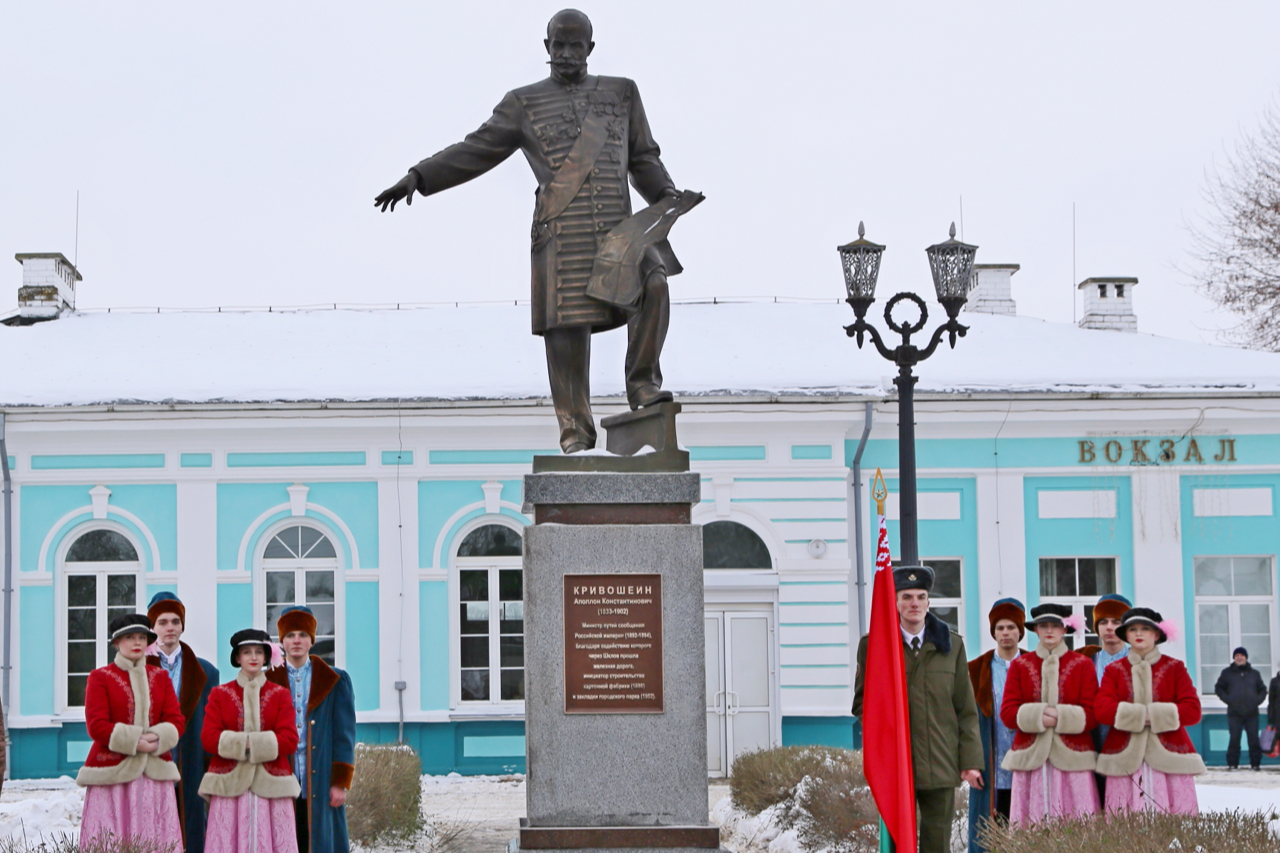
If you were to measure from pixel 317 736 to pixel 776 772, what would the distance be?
15.3 feet

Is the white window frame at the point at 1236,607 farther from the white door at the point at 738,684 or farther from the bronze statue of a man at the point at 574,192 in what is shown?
the bronze statue of a man at the point at 574,192

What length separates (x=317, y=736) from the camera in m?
7.48

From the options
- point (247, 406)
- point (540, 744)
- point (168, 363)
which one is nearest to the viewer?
point (540, 744)

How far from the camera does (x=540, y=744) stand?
6305 mm

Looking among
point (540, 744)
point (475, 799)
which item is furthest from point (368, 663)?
point (540, 744)

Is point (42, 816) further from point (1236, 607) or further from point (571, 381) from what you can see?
point (1236, 607)

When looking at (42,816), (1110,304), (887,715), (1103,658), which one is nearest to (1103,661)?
(1103,658)

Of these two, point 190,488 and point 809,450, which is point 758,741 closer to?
point 809,450

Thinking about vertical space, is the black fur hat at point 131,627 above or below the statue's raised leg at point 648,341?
below

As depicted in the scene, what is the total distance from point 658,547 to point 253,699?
2.04m

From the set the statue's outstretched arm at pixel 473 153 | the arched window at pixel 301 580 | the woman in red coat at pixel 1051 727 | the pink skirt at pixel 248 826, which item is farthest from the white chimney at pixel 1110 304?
the pink skirt at pixel 248 826

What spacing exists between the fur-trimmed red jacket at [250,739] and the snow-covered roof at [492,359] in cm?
1007

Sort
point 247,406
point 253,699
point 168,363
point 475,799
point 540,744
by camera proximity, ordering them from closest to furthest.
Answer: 1. point 540,744
2. point 253,699
3. point 475,799
4. point 247,406
5. point 168,363

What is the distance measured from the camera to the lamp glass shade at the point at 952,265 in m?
11.3
